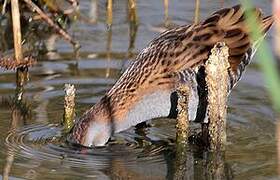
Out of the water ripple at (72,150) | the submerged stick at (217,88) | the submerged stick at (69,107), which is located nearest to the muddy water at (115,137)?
the water ripple at (72,150)

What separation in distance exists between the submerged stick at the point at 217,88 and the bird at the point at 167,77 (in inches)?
12.4

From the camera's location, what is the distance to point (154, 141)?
5438mm

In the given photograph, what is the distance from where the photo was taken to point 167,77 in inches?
213

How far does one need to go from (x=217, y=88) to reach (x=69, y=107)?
1054 millimetres

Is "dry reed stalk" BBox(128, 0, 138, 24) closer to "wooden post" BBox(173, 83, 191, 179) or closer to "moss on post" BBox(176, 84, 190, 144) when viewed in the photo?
"wooden post" BBox(173, 83, 191, 179)

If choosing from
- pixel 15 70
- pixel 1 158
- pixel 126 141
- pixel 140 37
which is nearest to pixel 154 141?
pixel 126 141

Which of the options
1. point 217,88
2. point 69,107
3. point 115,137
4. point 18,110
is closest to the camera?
point 217,88

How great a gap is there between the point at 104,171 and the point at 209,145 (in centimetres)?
74

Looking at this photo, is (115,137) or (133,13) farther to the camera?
(133,13)

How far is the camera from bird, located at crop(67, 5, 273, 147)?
5.17 metres

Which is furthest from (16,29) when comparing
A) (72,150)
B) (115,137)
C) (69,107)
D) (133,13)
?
(133,13)

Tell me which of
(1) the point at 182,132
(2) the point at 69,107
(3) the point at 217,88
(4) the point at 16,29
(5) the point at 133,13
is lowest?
(1) the point at 182,132

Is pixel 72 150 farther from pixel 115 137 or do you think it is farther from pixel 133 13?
pixel 133 13

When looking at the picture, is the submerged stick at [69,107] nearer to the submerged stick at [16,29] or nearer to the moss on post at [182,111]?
the moss on post at [182,111]
